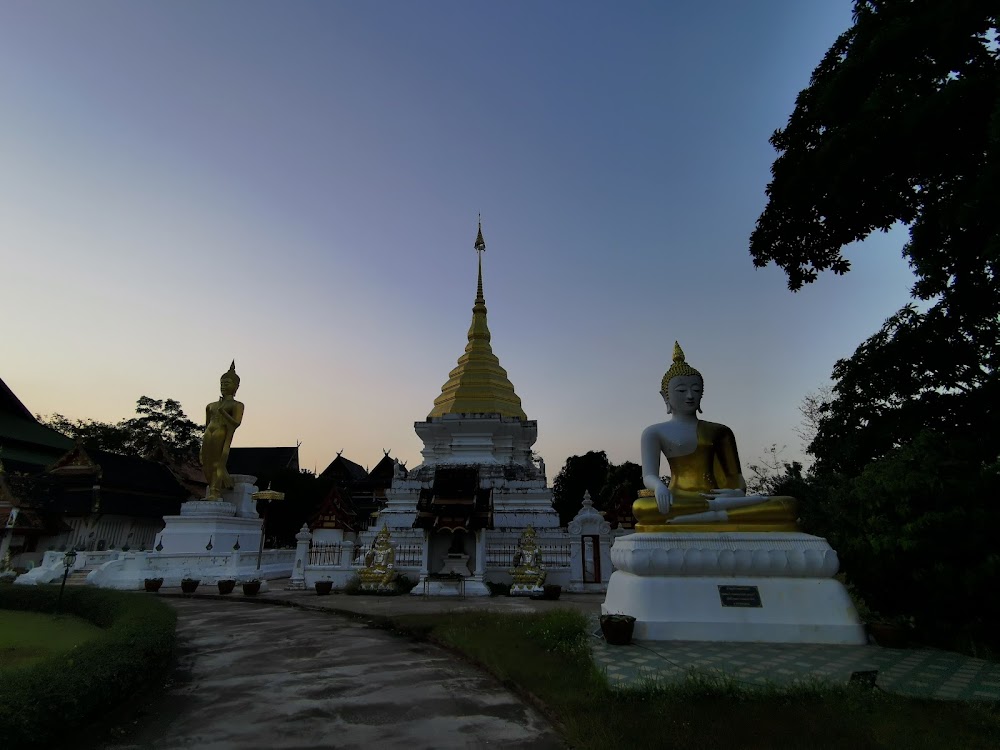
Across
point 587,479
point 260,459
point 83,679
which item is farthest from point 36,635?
point 260,459

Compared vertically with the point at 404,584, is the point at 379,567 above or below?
above

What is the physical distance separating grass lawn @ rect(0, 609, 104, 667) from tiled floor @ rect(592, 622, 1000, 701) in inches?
232

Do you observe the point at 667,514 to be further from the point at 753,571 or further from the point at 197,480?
the point at 197,480

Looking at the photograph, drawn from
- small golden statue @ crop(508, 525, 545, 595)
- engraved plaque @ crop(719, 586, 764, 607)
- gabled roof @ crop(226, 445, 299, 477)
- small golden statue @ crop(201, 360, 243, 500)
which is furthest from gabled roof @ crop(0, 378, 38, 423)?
engraved plaque @ crop(719, 586, 764, 607)

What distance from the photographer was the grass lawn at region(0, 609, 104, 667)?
20.2 feet

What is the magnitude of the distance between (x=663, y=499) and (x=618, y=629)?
195 centimetres

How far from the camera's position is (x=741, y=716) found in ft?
12.1

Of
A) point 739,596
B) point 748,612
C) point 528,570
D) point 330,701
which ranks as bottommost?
point 330,701

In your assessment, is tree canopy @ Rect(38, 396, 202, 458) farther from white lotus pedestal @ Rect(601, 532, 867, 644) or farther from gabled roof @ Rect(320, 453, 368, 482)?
white lotus pedestal @ Rect(601, 532, 867, 644)

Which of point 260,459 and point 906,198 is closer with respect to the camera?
point 906,198

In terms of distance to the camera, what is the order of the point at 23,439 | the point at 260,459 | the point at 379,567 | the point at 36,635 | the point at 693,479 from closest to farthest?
the point at 36,635 → the point at 693,479 → the point at 379,567 → the point at 23,439 → the point at 260,459

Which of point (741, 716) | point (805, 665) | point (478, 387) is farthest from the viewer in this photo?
point (478, 387)

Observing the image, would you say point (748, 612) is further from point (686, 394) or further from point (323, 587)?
point (323, 587)

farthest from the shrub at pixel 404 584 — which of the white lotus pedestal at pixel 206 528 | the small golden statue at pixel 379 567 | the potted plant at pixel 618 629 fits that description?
the potted plant at pixel 618 629
